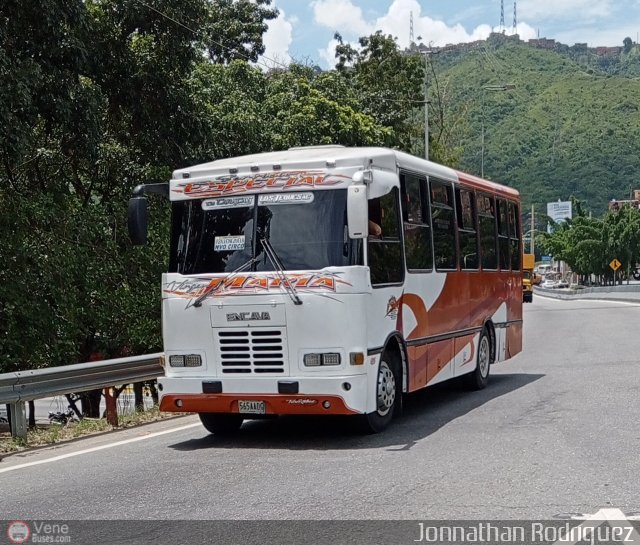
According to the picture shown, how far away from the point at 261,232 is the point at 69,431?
140 inches

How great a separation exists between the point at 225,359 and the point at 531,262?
44.0 metres

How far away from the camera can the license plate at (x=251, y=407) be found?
9352 millimetres

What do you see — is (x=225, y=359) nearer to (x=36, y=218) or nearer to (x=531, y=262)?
(x=36, y=218)

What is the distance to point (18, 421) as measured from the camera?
1034 centimetres

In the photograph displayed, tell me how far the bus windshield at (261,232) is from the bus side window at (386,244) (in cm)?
39

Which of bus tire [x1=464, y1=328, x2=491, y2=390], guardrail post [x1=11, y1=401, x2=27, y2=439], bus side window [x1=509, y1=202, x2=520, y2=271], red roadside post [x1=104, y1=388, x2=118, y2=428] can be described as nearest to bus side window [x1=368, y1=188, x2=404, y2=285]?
bus tire [x1=464, y1=328, x2=491, y2=390]

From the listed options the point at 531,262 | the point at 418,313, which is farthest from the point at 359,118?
the point at 418,313

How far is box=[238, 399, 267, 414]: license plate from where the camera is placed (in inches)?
368

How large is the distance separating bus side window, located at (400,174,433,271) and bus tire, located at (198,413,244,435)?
2.55 meters

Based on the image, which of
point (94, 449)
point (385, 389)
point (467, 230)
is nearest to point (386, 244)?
point (385, 389)

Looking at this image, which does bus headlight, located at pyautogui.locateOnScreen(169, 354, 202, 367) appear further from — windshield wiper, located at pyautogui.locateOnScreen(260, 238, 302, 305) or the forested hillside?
the forested hillside

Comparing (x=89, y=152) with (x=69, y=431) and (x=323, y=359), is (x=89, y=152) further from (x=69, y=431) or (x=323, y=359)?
(x=323, y=359)

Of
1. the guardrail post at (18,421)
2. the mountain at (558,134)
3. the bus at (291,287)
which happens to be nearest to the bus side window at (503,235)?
the bus at (291,287)

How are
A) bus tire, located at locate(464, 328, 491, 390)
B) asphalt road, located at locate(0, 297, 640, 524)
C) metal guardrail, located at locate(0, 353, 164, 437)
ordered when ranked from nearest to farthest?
asphalt road, located at locate(0, 297, 640, 524)
metal guardrail, located at locate(0, 353, 164, 437)
bus tire, located at locate(464, 328, 491, 390)
